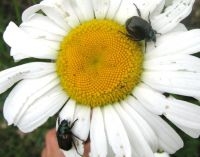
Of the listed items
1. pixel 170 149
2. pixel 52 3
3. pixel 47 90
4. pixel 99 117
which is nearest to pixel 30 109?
pixel 47 90

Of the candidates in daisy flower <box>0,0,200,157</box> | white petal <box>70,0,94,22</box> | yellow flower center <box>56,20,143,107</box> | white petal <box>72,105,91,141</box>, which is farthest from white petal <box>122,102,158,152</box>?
white petal <box>70,0,94,22</box>

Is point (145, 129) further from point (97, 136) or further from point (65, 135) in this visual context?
point (65, 135)

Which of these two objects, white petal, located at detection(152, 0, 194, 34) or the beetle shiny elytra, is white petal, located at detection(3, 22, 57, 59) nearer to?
the beetle shiny elytra

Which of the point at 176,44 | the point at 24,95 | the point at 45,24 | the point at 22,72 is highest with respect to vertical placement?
the point at 45,24

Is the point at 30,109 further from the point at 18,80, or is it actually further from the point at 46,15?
the point at 46,15

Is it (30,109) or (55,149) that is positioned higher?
(30,109)

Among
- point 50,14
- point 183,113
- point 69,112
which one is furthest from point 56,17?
point 183,113
